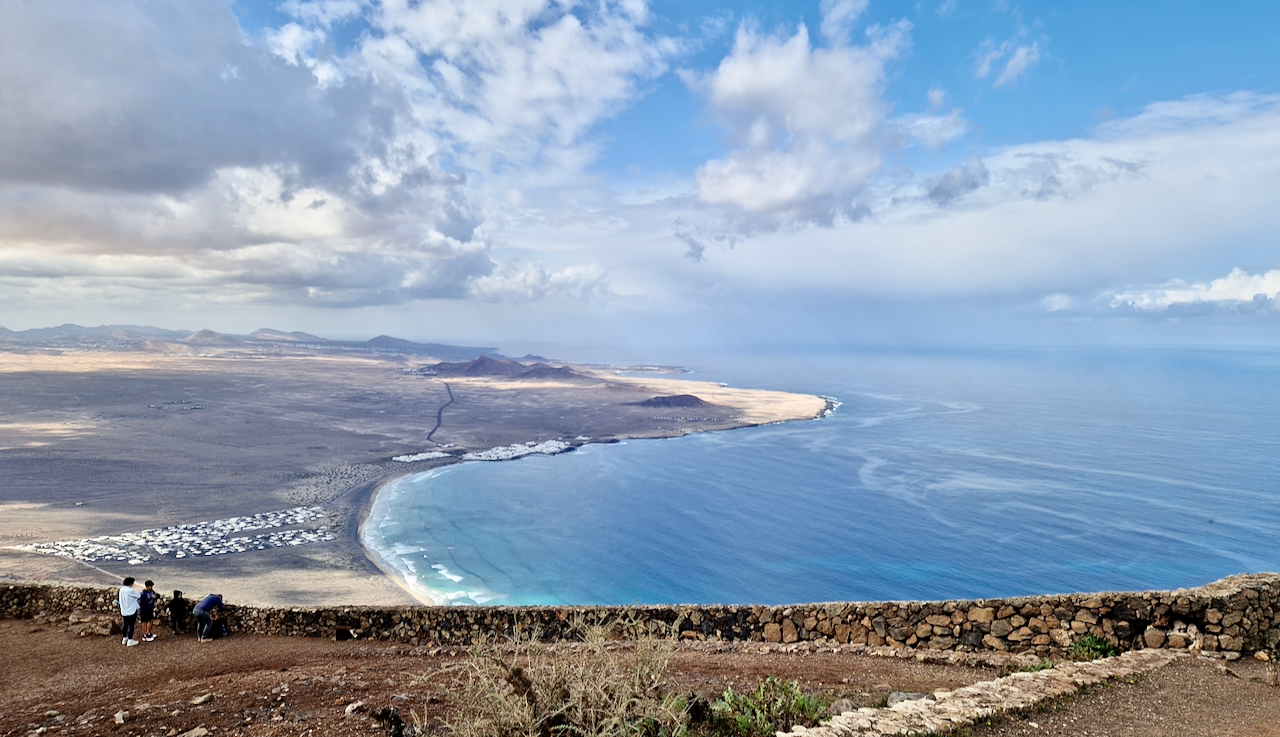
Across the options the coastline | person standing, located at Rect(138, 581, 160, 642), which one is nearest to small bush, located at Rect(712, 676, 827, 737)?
person standing, located at Rect(138, 581, 160, 642)

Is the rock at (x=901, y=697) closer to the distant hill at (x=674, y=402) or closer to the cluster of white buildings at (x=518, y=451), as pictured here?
the cluster of white buildings at (x=518, y=451)

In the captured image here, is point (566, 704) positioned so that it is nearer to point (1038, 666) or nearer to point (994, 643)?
point (1038, 666)

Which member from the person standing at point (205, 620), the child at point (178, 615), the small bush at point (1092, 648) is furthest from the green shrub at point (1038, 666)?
the child at point (178, 615)

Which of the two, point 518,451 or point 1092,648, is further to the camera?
point 518,451

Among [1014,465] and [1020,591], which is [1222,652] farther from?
[1014,465]

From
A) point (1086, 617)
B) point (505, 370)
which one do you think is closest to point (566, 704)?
point (1086, 617)

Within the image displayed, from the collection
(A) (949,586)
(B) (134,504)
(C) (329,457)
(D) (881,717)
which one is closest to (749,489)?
(A) (949,586)
